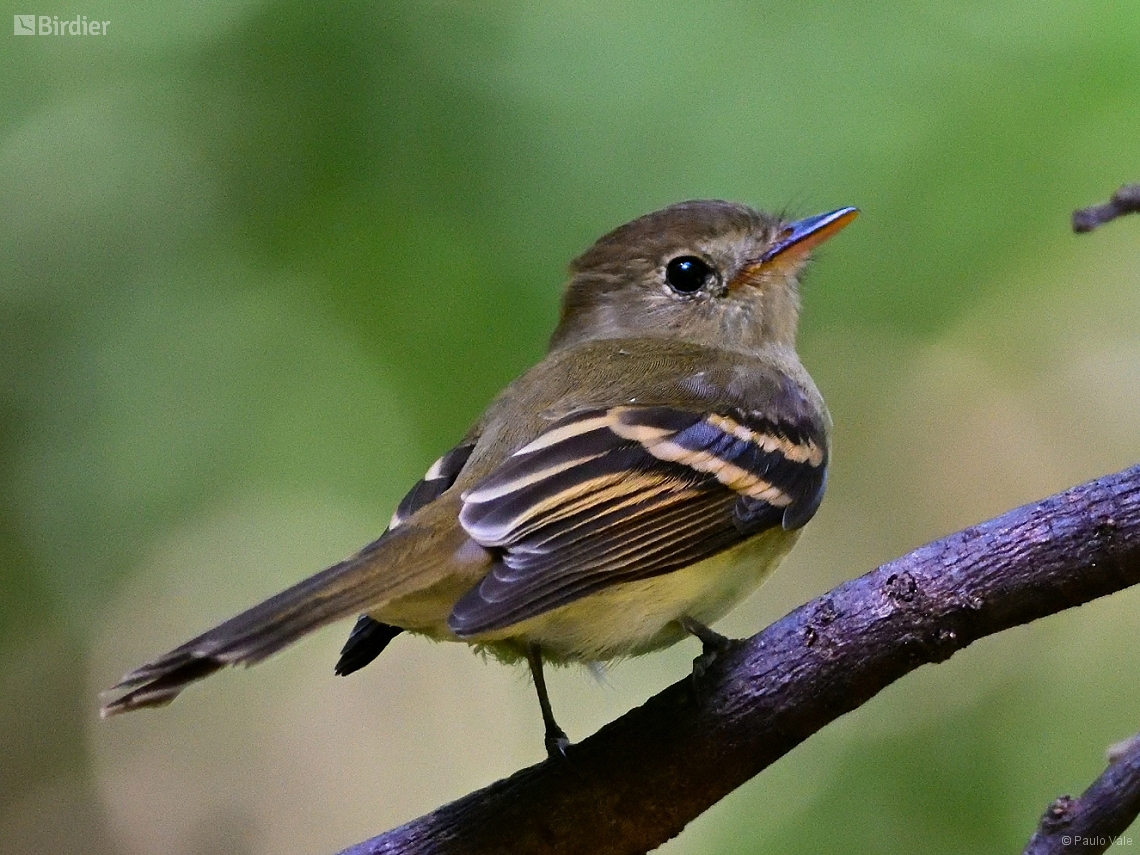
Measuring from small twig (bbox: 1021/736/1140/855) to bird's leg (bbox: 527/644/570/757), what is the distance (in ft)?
3.12

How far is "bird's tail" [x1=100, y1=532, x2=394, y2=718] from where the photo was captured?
2.14 metres

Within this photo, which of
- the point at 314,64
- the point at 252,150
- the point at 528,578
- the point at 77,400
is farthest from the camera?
the point at 77,400

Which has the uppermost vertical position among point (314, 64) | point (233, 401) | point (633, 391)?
point (314, 64)

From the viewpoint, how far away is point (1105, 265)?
4688 millimetres

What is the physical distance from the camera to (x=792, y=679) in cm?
242

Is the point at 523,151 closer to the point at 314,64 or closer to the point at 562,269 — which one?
the point at 562,269

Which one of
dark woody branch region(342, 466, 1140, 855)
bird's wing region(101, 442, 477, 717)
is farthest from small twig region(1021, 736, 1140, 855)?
bird's wing region(101, 442, 477, 717)

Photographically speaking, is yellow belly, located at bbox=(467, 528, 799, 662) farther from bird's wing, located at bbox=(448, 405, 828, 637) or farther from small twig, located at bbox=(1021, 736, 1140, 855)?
small twig, located at bbox=(1021, 736, 1140, 855)

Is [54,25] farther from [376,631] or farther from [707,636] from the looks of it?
[707,636]

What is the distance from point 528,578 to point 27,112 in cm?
285

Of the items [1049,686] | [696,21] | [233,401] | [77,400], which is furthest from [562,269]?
[1049,686]

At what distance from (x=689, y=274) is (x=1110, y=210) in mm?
2022

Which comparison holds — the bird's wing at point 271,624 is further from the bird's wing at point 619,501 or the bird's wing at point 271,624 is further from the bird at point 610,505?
the bird's wing at point 619,501

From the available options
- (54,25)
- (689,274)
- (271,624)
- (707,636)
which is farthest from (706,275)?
→ (54,25)
